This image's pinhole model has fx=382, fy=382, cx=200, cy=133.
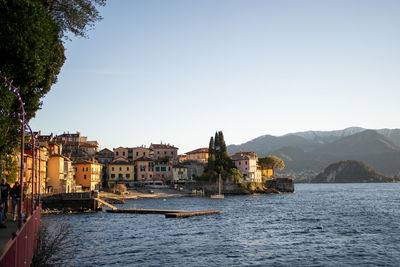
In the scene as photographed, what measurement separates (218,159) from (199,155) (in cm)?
3155

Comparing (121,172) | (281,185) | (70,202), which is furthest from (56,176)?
(281,185)

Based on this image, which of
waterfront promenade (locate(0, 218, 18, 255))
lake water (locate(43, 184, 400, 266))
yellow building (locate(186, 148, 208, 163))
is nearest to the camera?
waterfront promenade (locate(0, 218, 18, 255))

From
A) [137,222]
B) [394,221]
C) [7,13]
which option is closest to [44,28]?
[7,13]

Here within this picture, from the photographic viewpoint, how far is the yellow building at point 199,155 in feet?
518

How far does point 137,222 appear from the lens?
164 feet

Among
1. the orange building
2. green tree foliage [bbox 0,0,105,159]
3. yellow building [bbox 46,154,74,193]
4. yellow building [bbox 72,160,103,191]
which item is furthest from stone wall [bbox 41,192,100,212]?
the orange building

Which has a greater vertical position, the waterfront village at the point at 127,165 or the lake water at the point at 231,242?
the waterfront village at the point at 127,165

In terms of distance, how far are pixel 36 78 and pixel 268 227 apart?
109ft

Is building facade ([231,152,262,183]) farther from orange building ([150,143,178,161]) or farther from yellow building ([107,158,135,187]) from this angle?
yellow building ([107,158,135,187])

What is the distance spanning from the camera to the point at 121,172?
12350cm

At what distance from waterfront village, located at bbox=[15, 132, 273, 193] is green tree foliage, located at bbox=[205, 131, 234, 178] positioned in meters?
9.63

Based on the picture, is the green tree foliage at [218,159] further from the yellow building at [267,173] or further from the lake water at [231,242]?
the lake water at [231,242]

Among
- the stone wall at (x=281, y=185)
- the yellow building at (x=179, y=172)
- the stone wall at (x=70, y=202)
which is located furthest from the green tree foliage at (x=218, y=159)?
the stone wall at (x=70, y=202)

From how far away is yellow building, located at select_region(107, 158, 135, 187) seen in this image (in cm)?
12269
